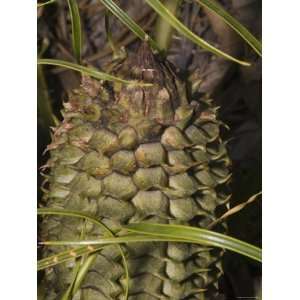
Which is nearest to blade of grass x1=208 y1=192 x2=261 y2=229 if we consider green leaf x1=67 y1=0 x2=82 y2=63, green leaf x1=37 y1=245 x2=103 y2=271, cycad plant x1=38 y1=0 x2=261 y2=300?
cycad plant x1=38 y1=0 x2=261 y2=300

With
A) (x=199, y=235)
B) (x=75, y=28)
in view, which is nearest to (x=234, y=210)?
(x=199, y=235)

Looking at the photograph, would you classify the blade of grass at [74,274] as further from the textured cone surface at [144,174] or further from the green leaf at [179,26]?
the green leaf at [179,26]

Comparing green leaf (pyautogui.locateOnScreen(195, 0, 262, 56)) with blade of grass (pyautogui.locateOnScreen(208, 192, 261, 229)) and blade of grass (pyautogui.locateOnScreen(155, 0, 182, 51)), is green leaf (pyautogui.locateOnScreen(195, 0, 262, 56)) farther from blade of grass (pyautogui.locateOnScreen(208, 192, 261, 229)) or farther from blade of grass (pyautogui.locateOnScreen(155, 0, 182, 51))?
blade of grass (pyautogui.locateOnScreen(208, 192, 261, 229))

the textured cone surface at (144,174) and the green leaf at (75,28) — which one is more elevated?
the green leaf at (75,28)

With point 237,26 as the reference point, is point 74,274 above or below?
below

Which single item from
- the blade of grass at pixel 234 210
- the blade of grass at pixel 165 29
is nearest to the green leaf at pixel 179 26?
the blade of grass at pixel 165 29

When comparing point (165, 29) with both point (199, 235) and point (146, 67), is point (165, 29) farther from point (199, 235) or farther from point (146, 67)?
point (199, 235)
